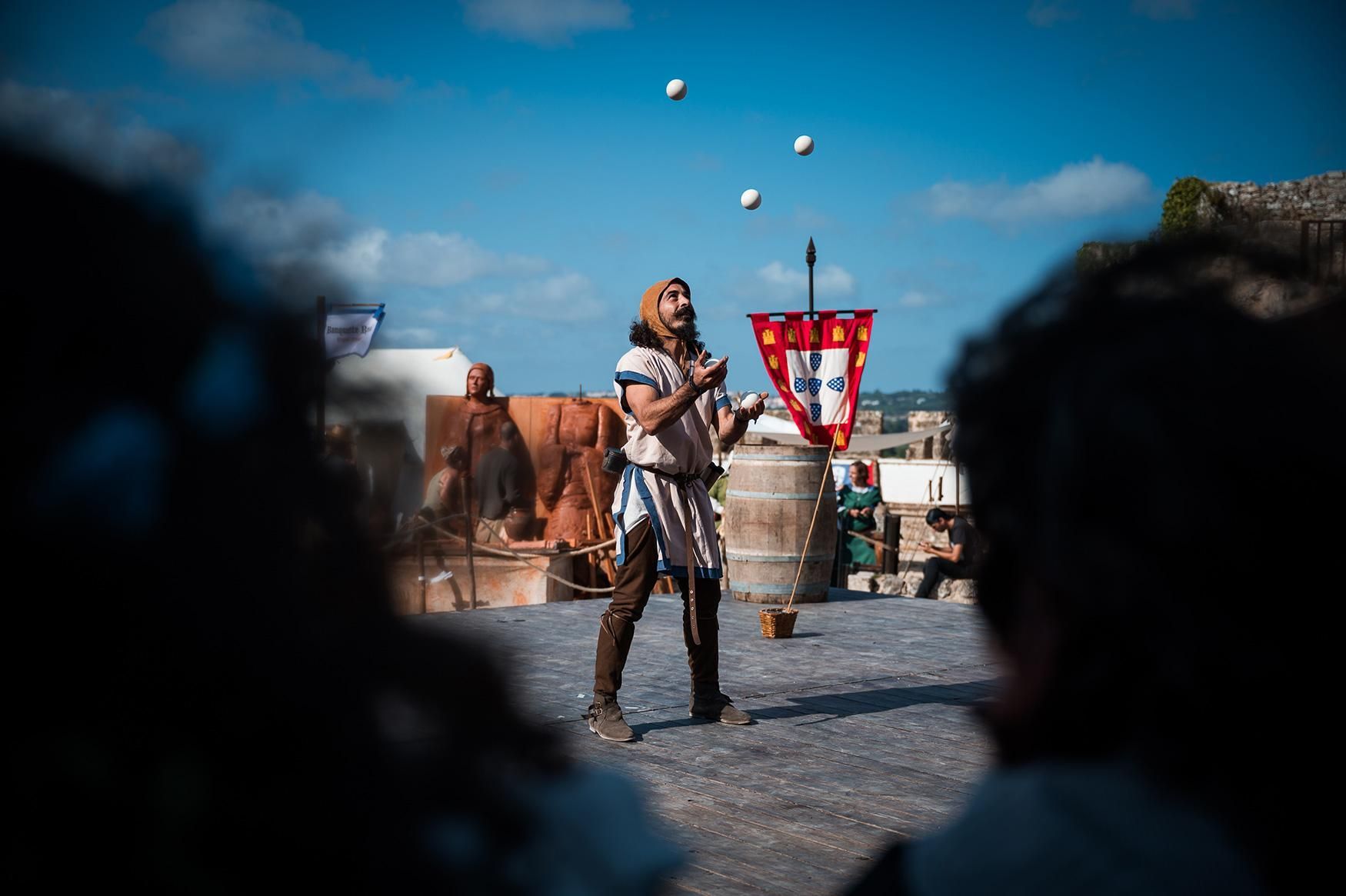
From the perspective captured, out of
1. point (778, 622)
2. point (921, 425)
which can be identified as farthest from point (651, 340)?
point (921, 425)

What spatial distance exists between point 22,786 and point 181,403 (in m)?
0.19

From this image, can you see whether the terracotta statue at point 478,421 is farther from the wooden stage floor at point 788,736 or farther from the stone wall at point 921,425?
the stone wall at point 921,425

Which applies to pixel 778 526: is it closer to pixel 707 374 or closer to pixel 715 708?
pixel 715 708

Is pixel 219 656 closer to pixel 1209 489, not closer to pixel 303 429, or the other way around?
pixel 303 429

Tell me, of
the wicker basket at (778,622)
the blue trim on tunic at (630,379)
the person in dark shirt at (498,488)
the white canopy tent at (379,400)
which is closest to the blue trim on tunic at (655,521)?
the blue trim on tunic at (630,379)

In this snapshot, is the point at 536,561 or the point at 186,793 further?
the point at 536,561

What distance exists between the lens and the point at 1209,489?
611 millimetres

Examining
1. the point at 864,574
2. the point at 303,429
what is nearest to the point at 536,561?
the point at 864,574

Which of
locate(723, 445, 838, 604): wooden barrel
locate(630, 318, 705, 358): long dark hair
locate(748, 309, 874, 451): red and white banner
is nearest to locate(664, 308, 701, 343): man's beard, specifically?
locate(630, 318, 705, 358): long dark hair

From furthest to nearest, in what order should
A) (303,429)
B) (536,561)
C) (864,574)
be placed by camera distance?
(864,574)
(536,561)
(303,429)

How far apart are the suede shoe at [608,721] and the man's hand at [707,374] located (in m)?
1.30

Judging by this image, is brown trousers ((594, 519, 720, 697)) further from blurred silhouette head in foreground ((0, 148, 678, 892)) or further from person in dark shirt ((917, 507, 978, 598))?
person in dark shirt ((917, 507, 978, 598))

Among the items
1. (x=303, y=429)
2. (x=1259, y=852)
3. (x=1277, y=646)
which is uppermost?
(x=303, y=429)

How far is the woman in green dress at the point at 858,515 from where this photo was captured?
12.9 metres
